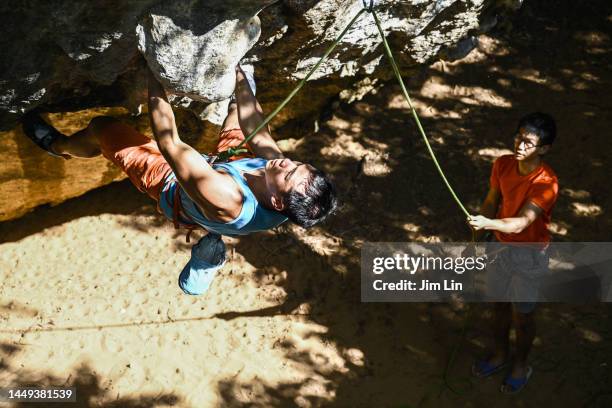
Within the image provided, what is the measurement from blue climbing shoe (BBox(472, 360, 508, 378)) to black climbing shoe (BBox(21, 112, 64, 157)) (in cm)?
324

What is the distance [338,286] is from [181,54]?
2.59 meters

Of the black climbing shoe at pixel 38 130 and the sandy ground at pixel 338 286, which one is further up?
the black climbing shoe at pixel 38 130

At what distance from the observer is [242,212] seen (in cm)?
271

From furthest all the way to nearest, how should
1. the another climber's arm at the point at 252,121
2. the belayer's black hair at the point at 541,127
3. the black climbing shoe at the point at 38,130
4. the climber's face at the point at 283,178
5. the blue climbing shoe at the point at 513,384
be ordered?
the blue climbing shoe at the point at 513,384 < the black climbing shoe at the point at 38,130 < the belayer's black hair at the point at 541,127 < the another climber's arm at the point at 252,121 < the climber's face at the point at 283,178

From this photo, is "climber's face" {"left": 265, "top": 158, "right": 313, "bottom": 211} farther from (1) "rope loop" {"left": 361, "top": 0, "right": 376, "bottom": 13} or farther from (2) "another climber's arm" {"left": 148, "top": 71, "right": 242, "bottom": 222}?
(1) "rope loop" {"left": 361, "top": 0, "right": 376, "bottom": 13}

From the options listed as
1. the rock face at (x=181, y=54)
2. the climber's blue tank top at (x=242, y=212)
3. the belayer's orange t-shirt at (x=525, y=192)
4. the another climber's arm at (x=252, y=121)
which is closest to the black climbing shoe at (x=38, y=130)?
the rock face at (x=181, y=54)

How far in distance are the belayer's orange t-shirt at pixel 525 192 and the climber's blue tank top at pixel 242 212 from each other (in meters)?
1.44

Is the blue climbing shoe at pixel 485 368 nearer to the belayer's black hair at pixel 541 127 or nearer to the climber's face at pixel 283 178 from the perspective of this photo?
the belayer's black hair at pixel 541 127

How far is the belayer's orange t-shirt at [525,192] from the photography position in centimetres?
344

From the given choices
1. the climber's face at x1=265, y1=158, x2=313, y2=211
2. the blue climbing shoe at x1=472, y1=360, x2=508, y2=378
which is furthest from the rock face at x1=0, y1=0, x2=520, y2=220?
the blue climbing shoe at x1=472, y1=360, x2=508, y2=378

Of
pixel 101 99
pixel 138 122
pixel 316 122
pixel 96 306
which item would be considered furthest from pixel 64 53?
pixel 316 122

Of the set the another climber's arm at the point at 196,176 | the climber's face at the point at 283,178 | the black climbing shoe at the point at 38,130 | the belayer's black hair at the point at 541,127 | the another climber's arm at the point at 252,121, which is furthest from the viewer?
the black climbing shoe at the point at 38,130

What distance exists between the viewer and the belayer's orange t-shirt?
344cm

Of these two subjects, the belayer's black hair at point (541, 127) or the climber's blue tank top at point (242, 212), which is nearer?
the climber's blue tank top at point (242, 212)
